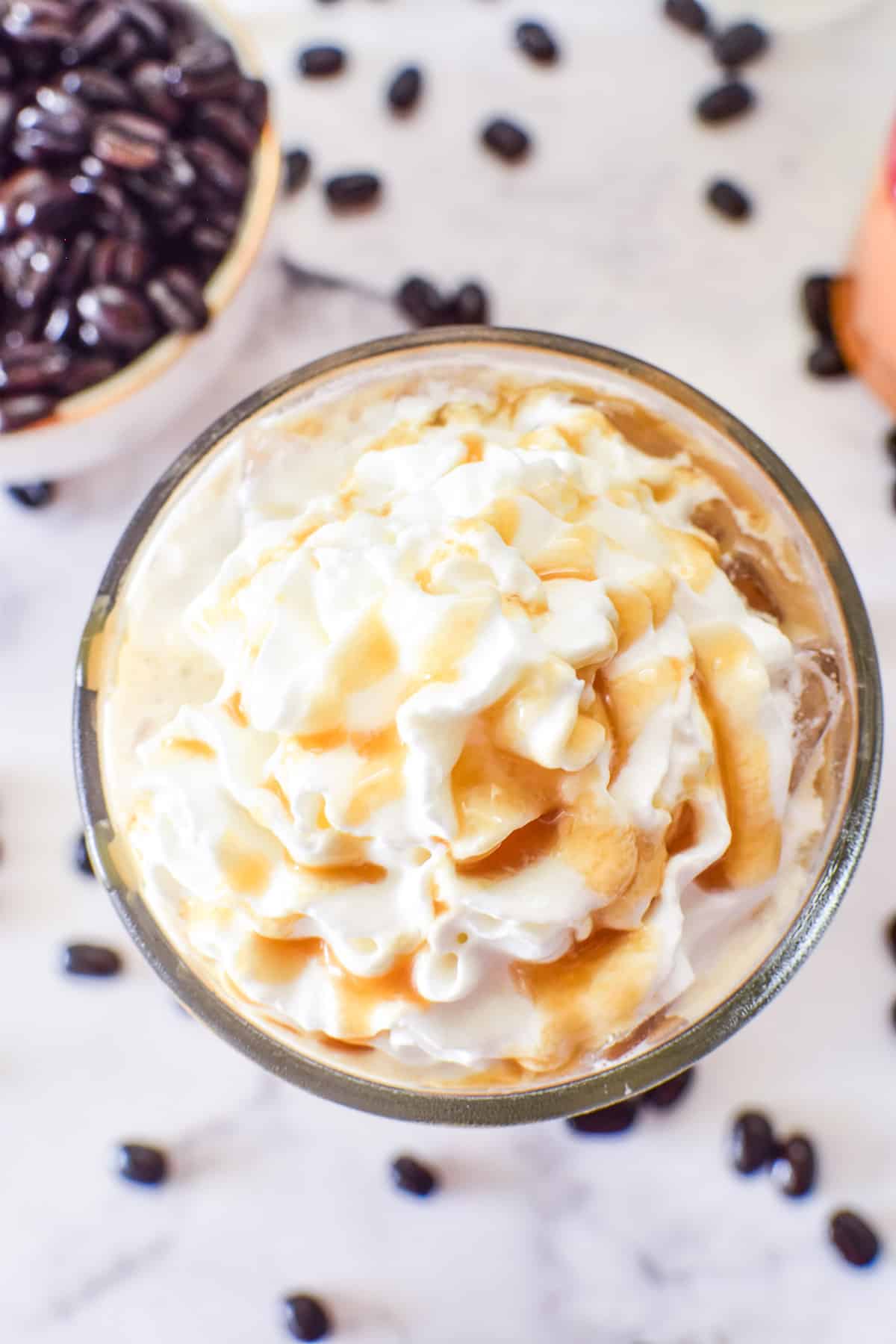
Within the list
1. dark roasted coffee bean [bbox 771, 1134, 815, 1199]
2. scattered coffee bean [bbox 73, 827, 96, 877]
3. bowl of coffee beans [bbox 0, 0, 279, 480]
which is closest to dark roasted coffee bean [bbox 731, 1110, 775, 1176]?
dark roasted coffee bean [bbox 771, 1134, 815, 1199]

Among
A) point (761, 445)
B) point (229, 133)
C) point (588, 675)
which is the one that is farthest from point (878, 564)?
point (229, 133)

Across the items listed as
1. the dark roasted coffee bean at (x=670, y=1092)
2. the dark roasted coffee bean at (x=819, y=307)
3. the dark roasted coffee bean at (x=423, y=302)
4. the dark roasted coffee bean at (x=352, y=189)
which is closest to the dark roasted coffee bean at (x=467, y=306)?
the dark roasted coffee bean at (x=423, y=302)

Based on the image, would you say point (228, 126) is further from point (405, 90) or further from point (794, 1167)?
point (794, 1167)

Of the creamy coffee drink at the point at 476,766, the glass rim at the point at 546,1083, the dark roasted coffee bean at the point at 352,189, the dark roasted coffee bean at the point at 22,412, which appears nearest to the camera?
the creamy coffee drink at the point at 476,766

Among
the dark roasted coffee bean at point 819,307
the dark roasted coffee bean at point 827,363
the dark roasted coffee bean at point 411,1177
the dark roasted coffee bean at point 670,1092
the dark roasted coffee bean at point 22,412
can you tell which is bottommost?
the dark roasted coffee bean at point 411,1177

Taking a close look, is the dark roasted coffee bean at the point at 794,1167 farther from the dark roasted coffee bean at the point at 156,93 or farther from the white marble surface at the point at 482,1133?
the dark roasted coffee bean at the point at 156,93

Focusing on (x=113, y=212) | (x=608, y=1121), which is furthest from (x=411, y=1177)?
(x=113, y=212)
